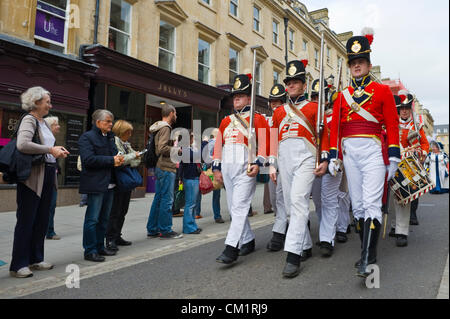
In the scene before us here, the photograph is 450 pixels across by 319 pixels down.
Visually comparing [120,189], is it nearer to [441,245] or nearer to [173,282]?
[173,282]

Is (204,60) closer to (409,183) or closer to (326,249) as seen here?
(409,183)

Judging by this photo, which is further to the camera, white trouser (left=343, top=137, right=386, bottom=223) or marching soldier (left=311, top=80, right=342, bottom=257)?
marching soldier (left=311, top=80, right=342, bottom=257)

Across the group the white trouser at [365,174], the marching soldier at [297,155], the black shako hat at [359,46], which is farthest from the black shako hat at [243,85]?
the white trouser at [365,174]

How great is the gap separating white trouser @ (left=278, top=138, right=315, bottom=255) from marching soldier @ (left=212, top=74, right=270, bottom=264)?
0.95 ft

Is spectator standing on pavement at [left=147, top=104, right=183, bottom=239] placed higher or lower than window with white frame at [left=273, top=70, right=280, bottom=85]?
lower

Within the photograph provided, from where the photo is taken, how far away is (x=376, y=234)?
3512mm

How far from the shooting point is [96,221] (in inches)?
172

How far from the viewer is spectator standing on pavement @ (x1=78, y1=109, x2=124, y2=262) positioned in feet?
14.0

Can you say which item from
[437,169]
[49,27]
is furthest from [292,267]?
[437,169]

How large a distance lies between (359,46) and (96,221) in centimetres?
366

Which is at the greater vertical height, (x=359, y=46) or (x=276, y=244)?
(x=359, y=46)

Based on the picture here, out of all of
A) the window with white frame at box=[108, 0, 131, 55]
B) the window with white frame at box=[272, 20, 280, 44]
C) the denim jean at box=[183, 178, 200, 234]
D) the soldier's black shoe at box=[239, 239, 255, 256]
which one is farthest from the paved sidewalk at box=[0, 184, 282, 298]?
the window with white frame at box=[272, 20, 280, 44]

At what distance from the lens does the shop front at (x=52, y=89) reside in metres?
8.78

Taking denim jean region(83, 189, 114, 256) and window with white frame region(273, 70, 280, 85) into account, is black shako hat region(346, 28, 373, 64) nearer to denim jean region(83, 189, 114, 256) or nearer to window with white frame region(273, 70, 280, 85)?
denim jean region(83, 189, 114, 256)
